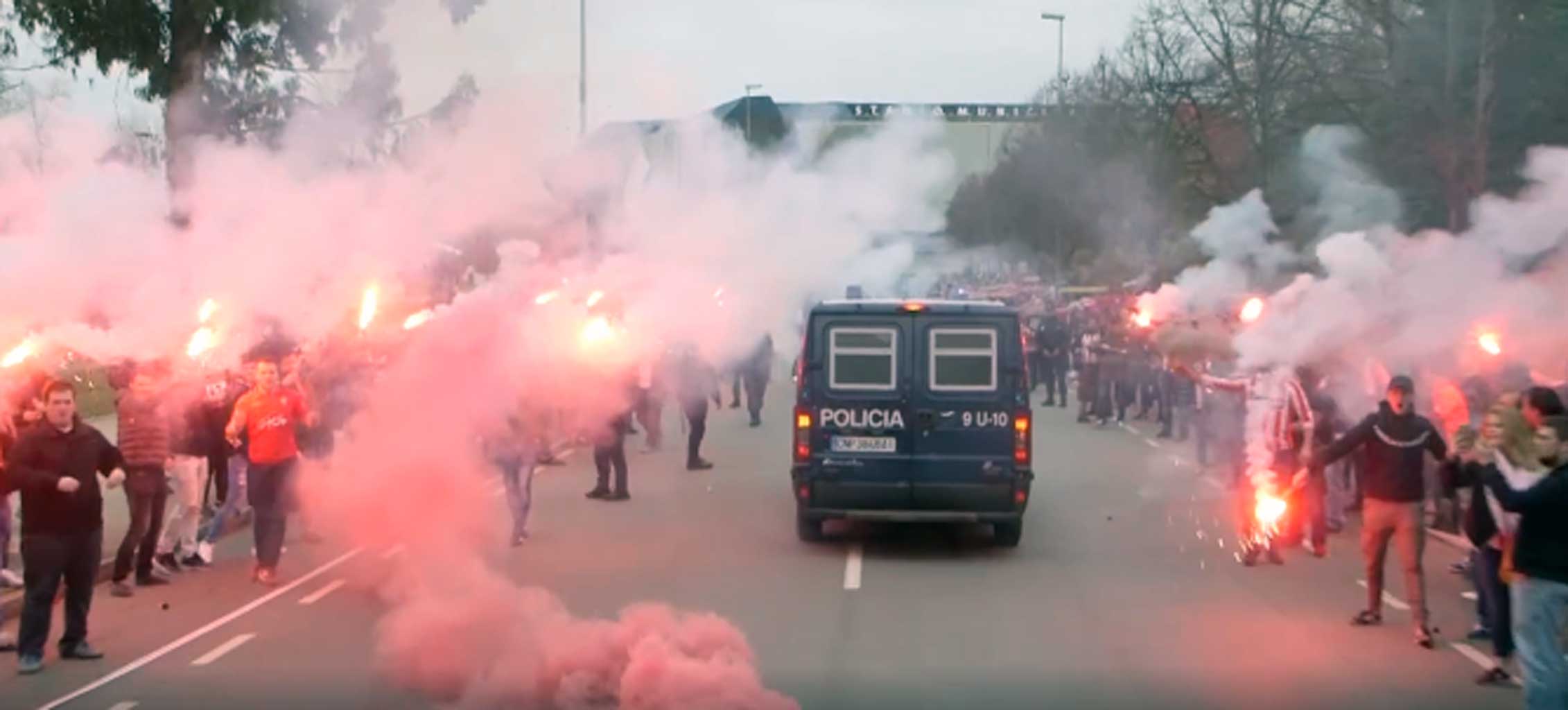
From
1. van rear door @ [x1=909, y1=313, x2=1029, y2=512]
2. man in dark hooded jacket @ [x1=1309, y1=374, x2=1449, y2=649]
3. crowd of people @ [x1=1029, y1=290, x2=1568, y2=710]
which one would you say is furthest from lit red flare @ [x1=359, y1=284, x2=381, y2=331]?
man in dark hooded jacket @ [x1=1309, y1=374, x2=1449, y2=649]

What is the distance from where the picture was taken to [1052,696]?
873cm

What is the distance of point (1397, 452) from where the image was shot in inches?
400

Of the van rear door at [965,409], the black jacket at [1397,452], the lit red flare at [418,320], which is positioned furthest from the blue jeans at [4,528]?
the black jacket at [1397,452]

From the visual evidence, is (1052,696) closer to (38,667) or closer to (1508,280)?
(38,667)

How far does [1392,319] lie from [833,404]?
17.1ft

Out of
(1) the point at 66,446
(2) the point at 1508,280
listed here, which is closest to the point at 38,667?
(1) the point at 66,446

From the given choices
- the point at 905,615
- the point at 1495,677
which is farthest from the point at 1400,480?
the point at 905,615

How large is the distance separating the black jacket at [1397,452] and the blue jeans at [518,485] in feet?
22.2

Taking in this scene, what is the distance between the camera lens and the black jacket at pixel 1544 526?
755 cm

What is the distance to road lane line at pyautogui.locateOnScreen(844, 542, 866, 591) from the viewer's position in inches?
488

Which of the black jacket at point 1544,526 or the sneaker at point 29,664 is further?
the sneaker at point 29,664

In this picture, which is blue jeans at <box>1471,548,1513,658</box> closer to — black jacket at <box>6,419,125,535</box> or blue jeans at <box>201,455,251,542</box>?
black jacket at <box>6,419,125,535</box>

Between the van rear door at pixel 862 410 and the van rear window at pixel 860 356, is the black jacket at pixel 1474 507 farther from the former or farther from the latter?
the van rear window at pixel 860 356

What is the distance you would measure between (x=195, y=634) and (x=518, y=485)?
393 centimetres
